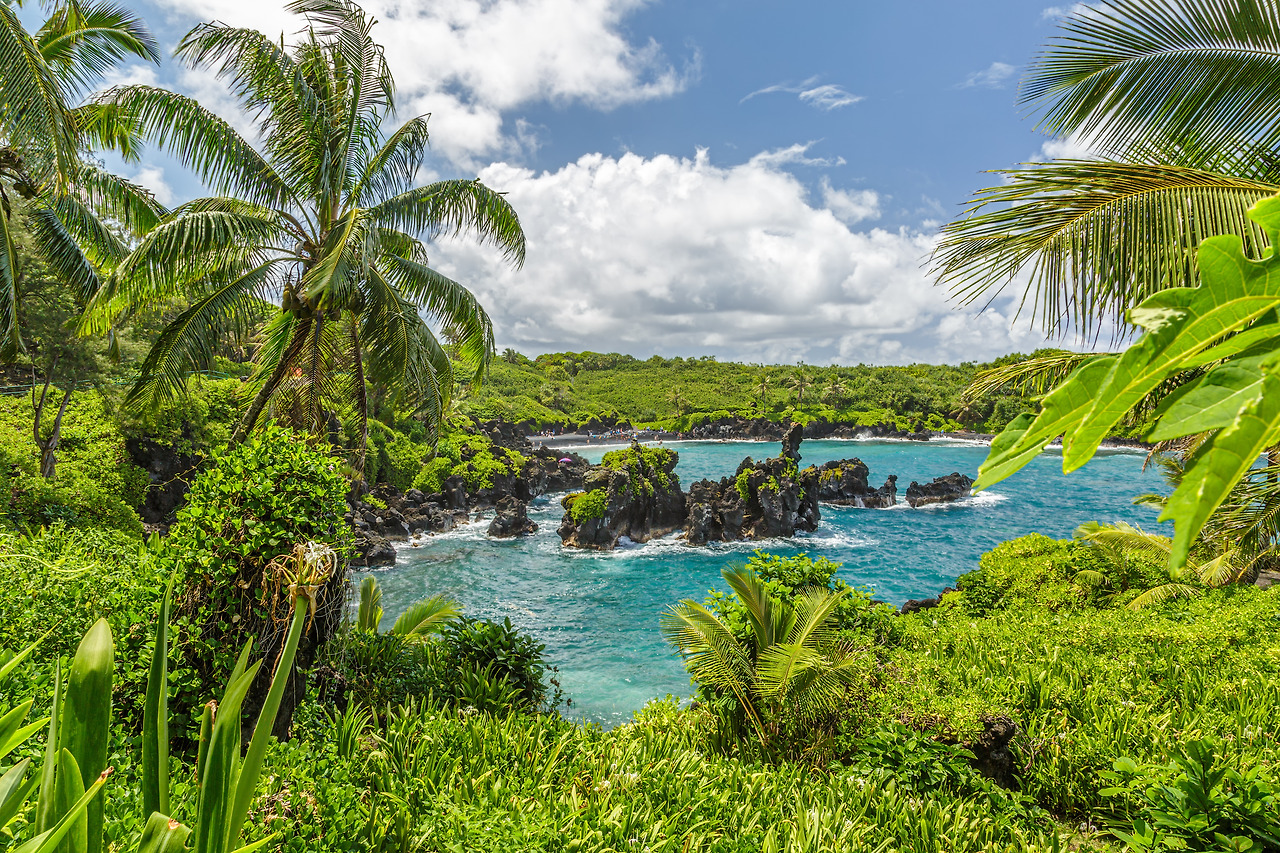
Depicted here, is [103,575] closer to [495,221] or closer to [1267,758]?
[495,221]

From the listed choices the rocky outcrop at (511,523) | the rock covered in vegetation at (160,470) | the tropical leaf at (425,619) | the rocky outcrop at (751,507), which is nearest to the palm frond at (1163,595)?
the tropical leaf at (425,619)

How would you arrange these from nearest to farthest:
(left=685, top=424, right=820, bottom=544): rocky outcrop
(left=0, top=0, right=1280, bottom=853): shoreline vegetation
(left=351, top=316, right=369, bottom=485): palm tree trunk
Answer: (left=0, top=0, right=1280, bottom=853): shoreline vegetation
(left=351, top=316, right=369, bottom=485): palm tree trunk
(left=685, top=424, right=820, bottom=544): rocky outcrop

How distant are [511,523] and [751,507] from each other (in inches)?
462

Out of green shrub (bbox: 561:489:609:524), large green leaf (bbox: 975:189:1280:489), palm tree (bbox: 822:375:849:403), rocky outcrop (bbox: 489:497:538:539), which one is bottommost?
rocky outcrop (bbox: 489:497:538:539)

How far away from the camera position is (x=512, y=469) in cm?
3522

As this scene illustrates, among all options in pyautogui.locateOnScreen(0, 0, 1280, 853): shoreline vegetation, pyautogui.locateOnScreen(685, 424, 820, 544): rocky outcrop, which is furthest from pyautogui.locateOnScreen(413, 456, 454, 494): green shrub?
pyautogui.locateOnScreen(0, 0, 1280, 853): shoreline vegetation

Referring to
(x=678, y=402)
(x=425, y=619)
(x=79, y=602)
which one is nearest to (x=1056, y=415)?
(x=79, y=602)

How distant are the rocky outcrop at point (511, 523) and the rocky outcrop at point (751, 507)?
25.6ft

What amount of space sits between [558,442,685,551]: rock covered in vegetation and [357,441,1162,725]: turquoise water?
3.08 ft

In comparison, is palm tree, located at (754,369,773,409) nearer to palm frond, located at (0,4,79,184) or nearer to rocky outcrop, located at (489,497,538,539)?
Answer: rocky outcrop, located at (489,497,538,539)

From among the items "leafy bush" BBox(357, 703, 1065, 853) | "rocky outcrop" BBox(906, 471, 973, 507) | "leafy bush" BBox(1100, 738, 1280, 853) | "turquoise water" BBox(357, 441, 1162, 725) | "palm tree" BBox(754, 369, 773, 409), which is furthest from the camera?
"palm tree" BBox(754, 369, 773, 409)

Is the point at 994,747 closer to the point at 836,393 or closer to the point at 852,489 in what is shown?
the point at 852,489

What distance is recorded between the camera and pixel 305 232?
23.9 ft

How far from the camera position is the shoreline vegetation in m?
1.62
